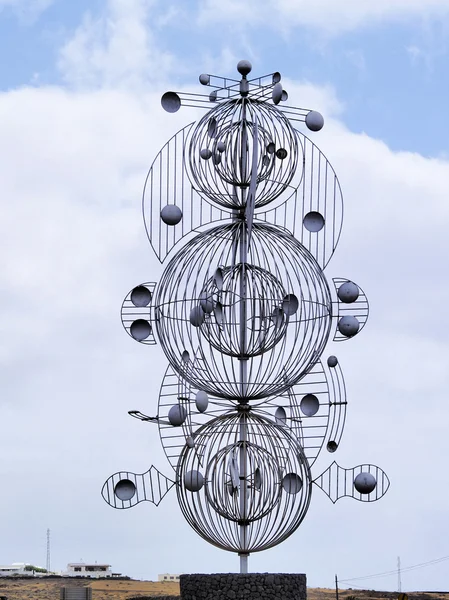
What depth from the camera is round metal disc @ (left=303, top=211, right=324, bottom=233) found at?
68.3 feet

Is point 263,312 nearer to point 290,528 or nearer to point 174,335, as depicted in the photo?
point 174,335

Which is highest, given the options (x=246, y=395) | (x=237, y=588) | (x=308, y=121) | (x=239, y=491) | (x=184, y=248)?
(x=308, y=121)

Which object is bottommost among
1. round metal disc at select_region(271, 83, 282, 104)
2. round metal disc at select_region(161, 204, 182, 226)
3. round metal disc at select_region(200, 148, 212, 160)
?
round metal disc at select_region(161, 204, 182, 226)

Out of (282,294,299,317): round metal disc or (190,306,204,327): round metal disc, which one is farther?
(282,294,299,317): round metal disc

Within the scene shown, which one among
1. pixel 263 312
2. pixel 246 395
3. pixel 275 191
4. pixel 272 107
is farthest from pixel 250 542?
pixel 272 107

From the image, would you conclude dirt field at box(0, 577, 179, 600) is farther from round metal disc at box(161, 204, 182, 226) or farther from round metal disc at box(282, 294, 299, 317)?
round metal disc at box(282, 294, 299, 317)

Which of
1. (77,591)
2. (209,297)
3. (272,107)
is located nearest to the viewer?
(209,297)

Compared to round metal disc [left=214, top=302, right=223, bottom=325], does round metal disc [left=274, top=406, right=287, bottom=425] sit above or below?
below

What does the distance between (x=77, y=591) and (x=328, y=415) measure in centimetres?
733

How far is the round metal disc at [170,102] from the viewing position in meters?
20.9

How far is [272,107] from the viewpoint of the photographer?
814 inches

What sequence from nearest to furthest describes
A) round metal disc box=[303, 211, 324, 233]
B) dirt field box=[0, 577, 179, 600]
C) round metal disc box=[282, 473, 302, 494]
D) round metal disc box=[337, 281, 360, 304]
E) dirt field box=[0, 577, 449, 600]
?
round metal disc box=[282, 473, 302, 494], round metal disc box=[337, 281, 360, 304], round metal disc box=[303, 211, 324, 233], dirt field box=[0, 577, 179, 600], dirt field box=[0, 577, 449, 600]

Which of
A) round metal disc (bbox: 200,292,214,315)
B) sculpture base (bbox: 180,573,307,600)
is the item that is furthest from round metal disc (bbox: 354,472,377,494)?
round metal disc (bbox: 200,292,214,315)

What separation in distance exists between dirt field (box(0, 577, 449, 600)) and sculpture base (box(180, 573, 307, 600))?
14120 millimetres
